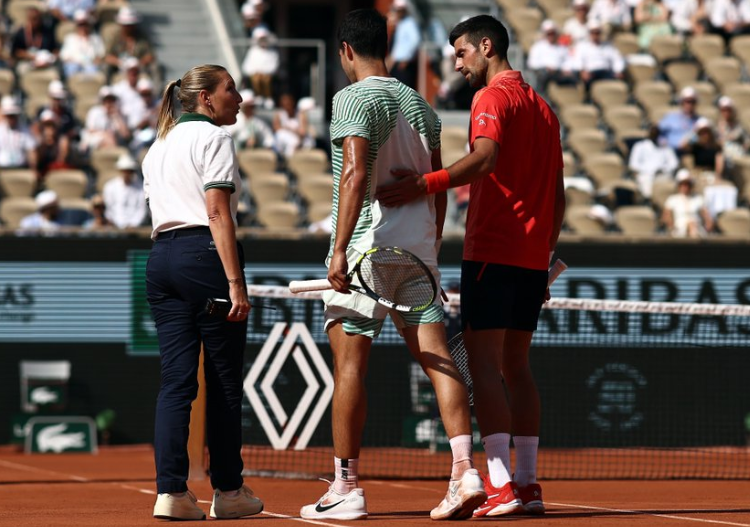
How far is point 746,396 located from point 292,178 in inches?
271

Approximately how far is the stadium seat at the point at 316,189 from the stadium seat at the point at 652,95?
215 inches

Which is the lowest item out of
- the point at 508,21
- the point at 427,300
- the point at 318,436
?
the point at 318,436

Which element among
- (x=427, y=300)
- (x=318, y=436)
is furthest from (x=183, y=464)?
(x=318, y=436)

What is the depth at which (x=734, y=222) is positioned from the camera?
52.3ft

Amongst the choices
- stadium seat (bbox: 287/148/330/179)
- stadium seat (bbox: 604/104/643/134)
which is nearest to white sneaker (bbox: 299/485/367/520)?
stadium seat (bbox: 287/148/330/179)

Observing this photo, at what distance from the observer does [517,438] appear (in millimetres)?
6828

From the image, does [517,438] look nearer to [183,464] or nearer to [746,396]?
[183,464]

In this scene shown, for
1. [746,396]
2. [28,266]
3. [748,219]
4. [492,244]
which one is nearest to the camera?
[492,244]

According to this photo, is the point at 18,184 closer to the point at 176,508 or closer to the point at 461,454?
the point at 176,508

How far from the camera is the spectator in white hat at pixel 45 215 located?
556 inches

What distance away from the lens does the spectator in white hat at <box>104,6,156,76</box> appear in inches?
712

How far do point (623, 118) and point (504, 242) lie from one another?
12.3 metres

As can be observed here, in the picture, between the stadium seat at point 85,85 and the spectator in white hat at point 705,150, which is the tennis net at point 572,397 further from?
the stadium seat at point 85,85

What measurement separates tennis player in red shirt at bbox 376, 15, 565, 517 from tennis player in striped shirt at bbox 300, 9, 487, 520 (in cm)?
15
